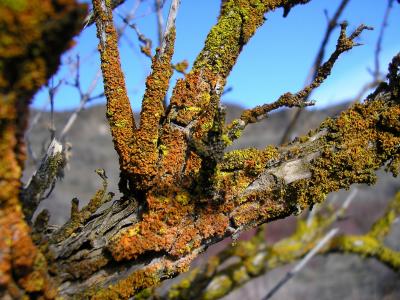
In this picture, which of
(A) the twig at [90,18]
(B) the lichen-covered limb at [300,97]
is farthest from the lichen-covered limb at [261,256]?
(A) the twig at [90,18]

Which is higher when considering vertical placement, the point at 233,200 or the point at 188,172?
the point at 188,172

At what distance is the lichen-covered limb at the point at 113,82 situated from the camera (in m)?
1.61

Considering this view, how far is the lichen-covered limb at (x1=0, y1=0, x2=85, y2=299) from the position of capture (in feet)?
3.07

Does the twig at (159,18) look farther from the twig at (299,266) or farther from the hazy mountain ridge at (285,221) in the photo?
the twig at (299,266)

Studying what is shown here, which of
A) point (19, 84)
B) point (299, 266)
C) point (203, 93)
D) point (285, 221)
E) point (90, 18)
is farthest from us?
point (285, 221)

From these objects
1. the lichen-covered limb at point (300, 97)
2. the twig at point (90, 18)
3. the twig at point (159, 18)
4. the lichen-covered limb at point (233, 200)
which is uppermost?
the twig at point (159, 18)

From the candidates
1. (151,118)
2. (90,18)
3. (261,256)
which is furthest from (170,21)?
(261,256)

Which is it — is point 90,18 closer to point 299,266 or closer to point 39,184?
point 39,184

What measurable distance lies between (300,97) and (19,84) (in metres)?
1.05

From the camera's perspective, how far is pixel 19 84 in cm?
102

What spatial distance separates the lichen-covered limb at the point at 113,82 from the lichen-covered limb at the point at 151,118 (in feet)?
0.13

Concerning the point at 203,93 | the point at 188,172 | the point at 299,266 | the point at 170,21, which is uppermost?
the point at 170,21

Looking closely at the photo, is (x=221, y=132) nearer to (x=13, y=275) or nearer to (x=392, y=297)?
(x=13, y=275)

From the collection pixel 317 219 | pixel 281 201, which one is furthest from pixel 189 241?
pixel 317 219
